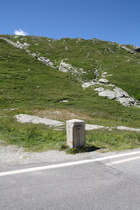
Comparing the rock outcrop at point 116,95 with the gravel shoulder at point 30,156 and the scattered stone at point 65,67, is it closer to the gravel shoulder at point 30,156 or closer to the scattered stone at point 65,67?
the scattered stone at point 65,67

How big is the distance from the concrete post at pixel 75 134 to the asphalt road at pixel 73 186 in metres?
1.72

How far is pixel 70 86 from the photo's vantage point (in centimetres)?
5941

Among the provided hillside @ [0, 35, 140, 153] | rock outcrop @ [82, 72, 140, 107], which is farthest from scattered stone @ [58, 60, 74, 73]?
rock outcrop @ [82, 72, 140, 107]

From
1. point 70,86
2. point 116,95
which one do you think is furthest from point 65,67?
point 116,95

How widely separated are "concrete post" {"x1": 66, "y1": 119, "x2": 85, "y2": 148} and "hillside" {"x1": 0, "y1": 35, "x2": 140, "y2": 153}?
1372 centimetres

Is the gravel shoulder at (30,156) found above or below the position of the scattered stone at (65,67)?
below

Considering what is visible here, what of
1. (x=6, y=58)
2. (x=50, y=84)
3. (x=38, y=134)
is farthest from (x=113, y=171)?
(x=6, y=58)

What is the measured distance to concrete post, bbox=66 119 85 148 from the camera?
28.7 feet

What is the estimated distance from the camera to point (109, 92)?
2077 inches

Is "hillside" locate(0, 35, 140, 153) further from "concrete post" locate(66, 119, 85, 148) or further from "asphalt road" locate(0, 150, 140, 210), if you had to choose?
"asphalt road" locate(0, 150, 140, 210)

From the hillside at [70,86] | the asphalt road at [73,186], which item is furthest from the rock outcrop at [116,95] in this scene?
the asphalt road at [73,186]

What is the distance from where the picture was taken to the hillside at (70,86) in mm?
35062

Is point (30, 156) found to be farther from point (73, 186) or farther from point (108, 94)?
point (108, 94)

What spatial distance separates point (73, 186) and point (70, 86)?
5489 centimetres
